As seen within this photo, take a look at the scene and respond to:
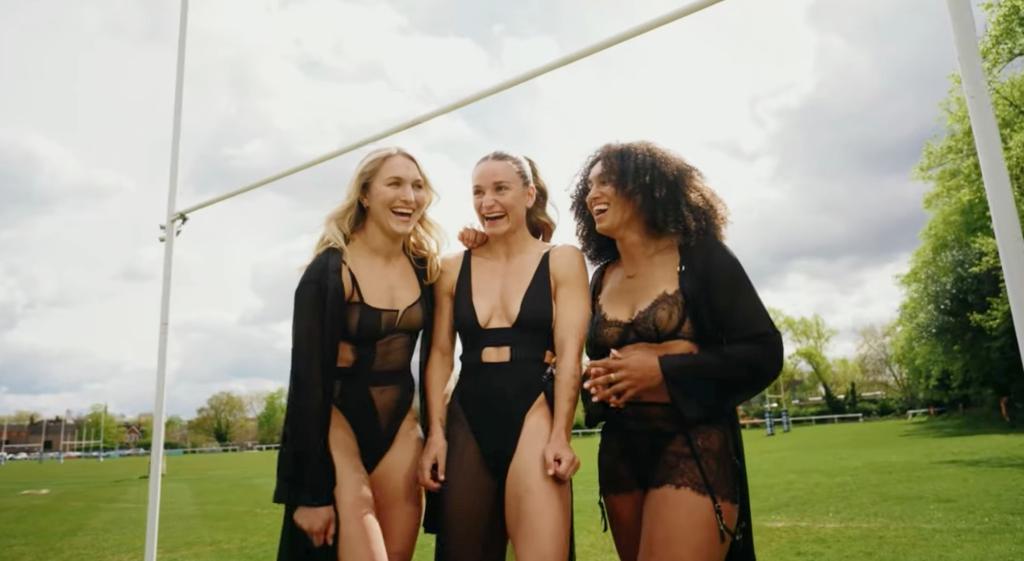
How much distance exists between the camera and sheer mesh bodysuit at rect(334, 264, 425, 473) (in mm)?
2361

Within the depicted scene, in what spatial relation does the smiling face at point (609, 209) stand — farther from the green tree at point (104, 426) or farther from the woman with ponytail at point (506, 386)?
the green tree at point (104, 426)

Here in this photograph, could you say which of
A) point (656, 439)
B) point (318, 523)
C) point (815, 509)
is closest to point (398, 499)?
point (318, 523)

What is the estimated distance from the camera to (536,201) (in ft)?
8.11

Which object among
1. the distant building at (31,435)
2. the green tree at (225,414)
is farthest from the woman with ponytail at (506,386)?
the distant building at (31,435)

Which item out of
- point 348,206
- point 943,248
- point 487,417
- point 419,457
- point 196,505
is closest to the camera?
point 487,417

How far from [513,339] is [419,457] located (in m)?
0.56

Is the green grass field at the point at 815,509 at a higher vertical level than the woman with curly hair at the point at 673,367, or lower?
lower

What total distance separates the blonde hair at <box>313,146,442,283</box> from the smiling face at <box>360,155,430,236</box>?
3cm

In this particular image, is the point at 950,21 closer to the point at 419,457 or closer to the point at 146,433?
the point at 419,457

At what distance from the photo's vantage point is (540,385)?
2166 mm

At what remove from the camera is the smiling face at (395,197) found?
2527 mm

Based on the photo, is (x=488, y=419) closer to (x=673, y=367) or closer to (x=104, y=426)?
(x=673, y=367)

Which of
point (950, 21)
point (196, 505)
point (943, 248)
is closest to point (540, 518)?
point (950, 21)

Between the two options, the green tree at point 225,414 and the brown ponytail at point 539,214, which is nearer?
the brown ponytail at point 539,214
